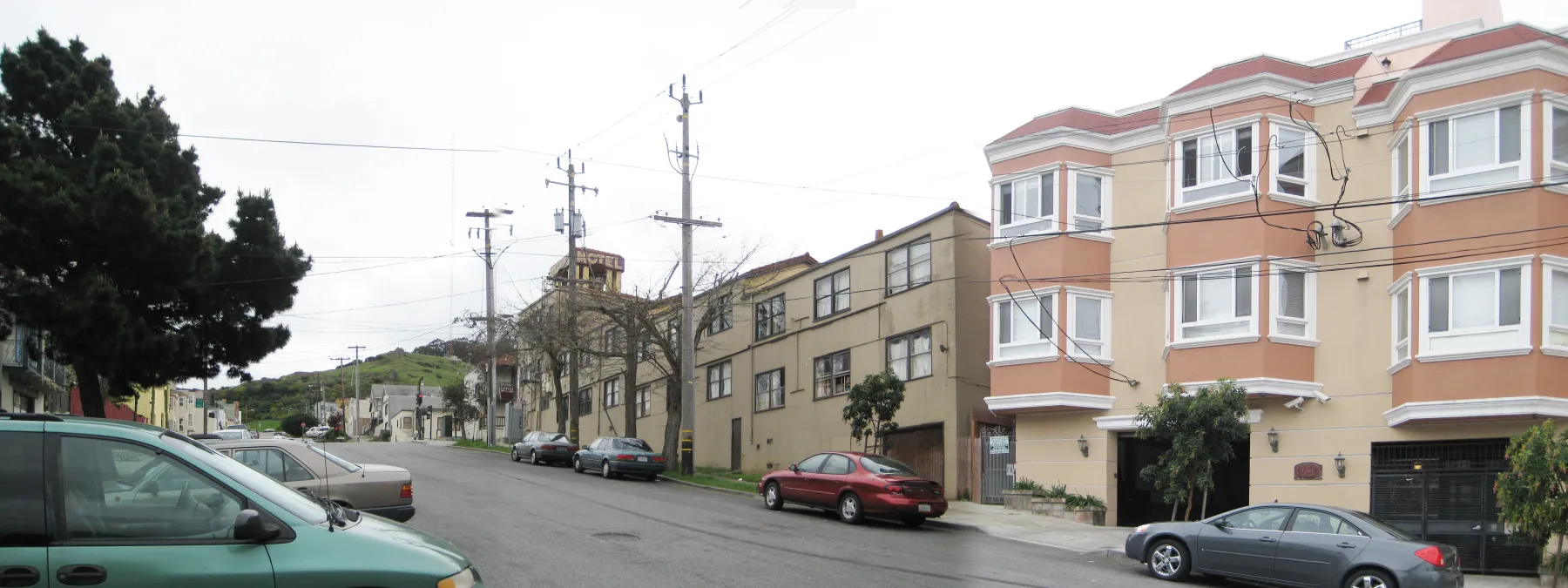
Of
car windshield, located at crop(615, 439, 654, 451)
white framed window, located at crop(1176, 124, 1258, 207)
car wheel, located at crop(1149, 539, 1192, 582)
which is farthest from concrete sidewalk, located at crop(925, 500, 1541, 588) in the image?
car windshield, located at crop(615, 439, 654, 451)

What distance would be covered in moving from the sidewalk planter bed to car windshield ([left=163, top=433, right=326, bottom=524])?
1912 centimetres

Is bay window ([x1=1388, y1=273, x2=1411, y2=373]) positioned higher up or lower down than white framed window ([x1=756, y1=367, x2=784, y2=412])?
higher up

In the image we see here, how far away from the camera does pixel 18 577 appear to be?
549 cm

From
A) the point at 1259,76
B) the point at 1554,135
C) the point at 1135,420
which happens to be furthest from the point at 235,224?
the point at 1554,135

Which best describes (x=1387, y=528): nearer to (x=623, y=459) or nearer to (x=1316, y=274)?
(x=1316, y=274)

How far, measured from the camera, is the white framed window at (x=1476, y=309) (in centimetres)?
1789

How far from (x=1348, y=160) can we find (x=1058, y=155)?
18.4 feet

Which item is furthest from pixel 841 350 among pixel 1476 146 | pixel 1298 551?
pixel 1298 551

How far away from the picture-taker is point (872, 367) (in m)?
30.3

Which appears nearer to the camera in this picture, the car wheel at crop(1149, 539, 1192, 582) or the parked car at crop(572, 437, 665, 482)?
the car wheel at crop(1149, 539, 1192, 582)

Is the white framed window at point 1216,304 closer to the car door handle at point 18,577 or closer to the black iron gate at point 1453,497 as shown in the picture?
the black iron gate at point 1453,497

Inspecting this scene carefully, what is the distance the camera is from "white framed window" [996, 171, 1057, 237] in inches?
951

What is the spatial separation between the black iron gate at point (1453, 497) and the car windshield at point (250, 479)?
17.2 meters

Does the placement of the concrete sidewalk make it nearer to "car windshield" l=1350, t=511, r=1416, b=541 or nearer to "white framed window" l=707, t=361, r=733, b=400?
"car windshield" l=1350, t=511, r=1416, b=541
